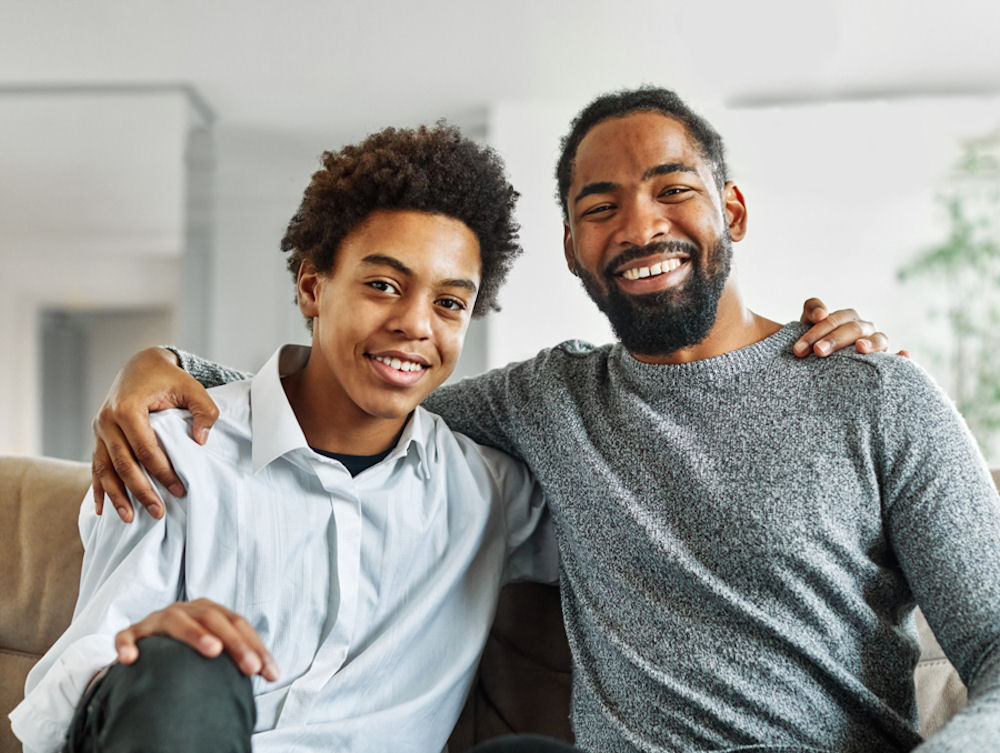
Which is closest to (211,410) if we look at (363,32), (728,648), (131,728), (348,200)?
(348,200)

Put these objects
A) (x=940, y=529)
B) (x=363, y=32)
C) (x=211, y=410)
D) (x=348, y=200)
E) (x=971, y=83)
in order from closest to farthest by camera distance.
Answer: (x=940, y=529), (x=211, y=410), (x=348, y=200), (x=363, y=32), (x=971, y=83)

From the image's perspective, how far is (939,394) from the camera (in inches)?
43.2

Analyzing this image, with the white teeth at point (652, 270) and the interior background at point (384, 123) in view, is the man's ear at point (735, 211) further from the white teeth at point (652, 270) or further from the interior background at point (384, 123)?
the interior background at point (384, 123)

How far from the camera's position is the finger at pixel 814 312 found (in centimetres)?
125

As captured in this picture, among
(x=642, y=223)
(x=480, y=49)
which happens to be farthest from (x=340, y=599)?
(x=480, y=49)

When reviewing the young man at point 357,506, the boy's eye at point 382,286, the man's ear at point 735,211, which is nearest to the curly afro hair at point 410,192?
the young man at point 357,506

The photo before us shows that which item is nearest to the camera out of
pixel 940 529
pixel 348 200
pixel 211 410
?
pixel 940 529

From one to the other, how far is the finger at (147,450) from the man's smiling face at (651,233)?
26.0 inches

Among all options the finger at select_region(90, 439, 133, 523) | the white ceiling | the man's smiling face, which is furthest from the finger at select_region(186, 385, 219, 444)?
the white ceiling

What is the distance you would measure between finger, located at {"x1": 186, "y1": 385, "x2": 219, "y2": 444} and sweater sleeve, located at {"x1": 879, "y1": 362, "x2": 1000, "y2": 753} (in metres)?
0.88

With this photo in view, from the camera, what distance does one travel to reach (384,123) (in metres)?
4.92

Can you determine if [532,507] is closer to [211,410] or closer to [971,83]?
[211,410]

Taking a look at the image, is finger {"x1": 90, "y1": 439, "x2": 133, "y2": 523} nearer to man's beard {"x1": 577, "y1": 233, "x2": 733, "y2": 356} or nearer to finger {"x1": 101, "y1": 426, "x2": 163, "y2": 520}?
finger {"x1": 101, "y1": 426, "x2": 163, "y2": 520}

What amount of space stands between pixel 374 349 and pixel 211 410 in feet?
0.78
